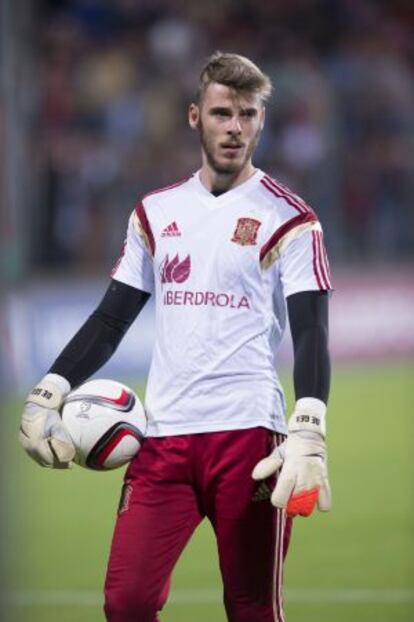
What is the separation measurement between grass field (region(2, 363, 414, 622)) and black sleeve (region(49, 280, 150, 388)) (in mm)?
431

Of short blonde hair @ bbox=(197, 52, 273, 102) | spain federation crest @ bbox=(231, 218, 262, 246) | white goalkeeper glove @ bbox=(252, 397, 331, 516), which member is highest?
short blonde hair @ bbox=(197, 52, 273, 102)

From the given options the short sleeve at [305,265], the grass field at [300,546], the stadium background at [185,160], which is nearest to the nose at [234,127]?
the short sleeve at [305,265]

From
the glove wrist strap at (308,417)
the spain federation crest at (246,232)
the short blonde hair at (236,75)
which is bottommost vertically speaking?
the glove wrist strap at (308,417)

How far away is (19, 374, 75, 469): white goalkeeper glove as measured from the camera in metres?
4.56

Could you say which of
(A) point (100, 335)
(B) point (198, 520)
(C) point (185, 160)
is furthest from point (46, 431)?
(C) point (185, 160)

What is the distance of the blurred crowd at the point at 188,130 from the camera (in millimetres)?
14258

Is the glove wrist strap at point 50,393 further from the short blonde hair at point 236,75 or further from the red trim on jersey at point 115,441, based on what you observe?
the short blonde hair at point 236,75

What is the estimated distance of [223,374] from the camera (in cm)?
457

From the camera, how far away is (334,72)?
15.4 meters

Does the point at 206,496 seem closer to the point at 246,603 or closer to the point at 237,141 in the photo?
the point at 246,603

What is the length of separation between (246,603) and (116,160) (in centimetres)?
1047

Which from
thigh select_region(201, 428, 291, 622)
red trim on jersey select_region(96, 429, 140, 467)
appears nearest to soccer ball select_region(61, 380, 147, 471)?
red trim on jersey select_region(96, 429, 140, 467)

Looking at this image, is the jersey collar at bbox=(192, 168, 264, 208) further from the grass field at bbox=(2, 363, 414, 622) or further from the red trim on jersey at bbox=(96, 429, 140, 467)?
the grass field at bbox=(2, 363, 414, 622)

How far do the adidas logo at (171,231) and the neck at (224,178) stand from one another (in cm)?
16
